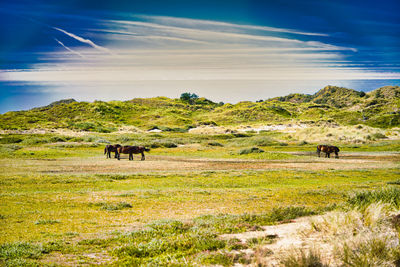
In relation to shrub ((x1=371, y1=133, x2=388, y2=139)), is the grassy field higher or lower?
lower

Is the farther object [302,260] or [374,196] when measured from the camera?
[374,196]

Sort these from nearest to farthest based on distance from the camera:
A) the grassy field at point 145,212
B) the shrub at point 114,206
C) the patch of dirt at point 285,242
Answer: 1. the patch of dirt at point 285,242
2. the grassy field at point 145,212
3. the shrub at point 114,206

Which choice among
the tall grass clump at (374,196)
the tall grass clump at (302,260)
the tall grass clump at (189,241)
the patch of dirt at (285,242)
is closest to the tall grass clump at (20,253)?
the tall grass clump at (189,241)

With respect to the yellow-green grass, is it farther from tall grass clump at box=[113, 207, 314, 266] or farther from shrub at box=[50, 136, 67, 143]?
shrub at box=[50, 136, 67, 143]

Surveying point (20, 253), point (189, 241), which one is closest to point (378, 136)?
point (189, 241)

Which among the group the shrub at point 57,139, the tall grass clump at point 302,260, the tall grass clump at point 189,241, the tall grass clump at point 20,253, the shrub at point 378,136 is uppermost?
the shrub at point 378,136

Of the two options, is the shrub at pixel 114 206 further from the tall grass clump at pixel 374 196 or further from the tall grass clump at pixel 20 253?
the tall grass clump at pixel 374 196

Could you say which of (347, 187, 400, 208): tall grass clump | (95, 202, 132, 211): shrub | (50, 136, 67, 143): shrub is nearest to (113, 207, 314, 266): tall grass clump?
(347, 187, 400, 208): tall grass clump

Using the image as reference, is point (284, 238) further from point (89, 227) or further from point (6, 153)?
point (6, 153)

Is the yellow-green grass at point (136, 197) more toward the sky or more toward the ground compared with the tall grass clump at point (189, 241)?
more toward the ground

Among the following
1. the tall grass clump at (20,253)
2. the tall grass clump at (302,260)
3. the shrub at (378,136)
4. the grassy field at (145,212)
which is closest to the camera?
the tall grass clump at (302,260)

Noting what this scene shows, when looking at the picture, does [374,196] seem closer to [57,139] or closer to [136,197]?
[136,197]

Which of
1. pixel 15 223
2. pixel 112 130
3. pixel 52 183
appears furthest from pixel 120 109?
pixel 15 223

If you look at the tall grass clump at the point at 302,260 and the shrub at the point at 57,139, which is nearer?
the tall grass clump at the point at 302,260
